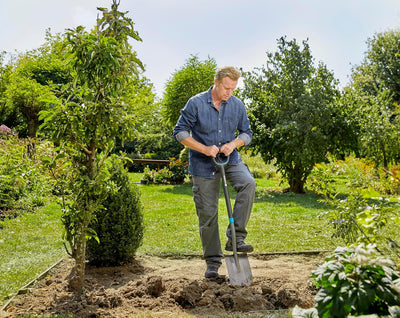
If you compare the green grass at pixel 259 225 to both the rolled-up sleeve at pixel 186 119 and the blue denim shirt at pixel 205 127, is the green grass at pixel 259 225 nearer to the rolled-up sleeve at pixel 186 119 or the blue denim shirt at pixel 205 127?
the blue denim shirt at pixel 205 127

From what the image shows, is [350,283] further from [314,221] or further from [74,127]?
[314,221]

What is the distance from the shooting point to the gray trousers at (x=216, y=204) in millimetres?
3896

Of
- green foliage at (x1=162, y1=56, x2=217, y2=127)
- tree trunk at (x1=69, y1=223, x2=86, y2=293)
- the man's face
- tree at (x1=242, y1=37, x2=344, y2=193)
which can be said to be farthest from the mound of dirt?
green foliage at (x1=162, y1=56, x2=217, y2=127)

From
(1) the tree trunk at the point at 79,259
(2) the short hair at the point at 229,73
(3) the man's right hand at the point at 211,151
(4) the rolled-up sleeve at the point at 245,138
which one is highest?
(2) the short hair at the point at 229,73

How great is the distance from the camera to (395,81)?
26.9m

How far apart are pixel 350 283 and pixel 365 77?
29.0 m

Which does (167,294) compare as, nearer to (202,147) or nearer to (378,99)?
(202,147)

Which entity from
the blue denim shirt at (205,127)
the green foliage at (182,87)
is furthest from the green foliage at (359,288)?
the green foliage at (182,87)

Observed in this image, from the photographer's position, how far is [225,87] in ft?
A: 13.0

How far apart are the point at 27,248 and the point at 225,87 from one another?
135 inches

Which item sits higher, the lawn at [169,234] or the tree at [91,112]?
the tree at [91,112]

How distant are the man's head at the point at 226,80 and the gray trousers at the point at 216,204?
67 centimetres

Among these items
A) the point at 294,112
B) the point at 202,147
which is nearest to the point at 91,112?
the point at 202,147

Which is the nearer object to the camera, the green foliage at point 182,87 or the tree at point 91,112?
the tree at point 91,112
